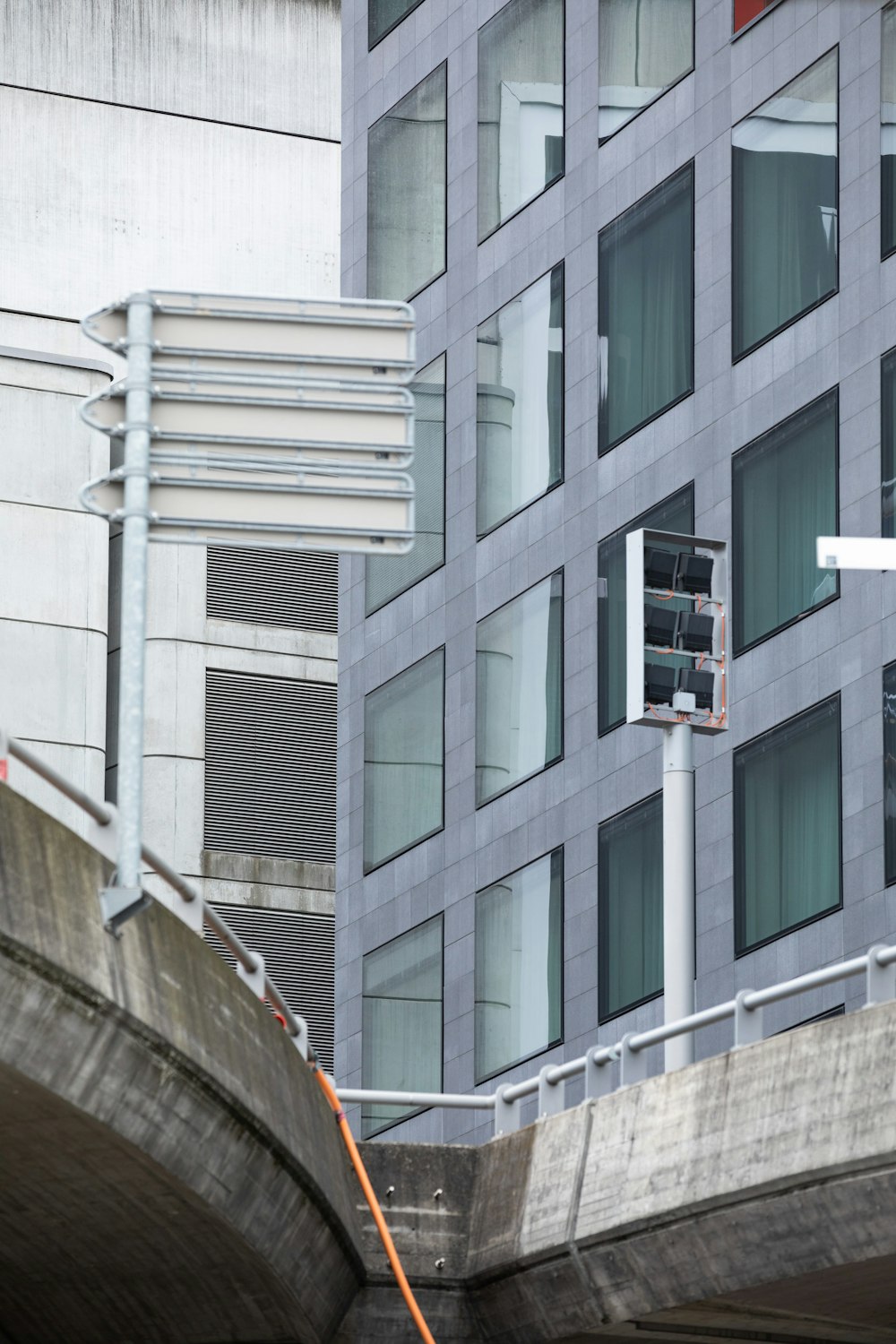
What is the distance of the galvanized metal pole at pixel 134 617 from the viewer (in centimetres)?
1506

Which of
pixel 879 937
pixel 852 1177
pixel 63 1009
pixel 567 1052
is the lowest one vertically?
pixel 567 1052

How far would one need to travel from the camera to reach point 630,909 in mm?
40781

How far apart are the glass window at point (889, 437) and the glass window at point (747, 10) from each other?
6.56 metres

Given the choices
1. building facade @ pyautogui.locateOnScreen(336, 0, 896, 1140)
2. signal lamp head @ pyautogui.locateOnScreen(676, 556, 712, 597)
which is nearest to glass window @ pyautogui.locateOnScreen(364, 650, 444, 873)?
building facade @ pyautogui.locateOnScreen(336, 0, 896, 1140)

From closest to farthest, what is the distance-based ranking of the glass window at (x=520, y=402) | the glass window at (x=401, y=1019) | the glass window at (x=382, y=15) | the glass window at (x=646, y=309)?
the glass window at (x=646, y=309) < the glass window at (x=520, y=402) < the glass window at (x=401, y=1019) < the glass window at (x=382, y=15)

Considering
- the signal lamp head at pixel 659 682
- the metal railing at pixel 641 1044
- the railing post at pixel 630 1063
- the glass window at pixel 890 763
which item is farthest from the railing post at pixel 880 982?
the glass window at pixel 890 763

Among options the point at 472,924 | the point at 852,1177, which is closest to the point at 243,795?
the point at 472,924

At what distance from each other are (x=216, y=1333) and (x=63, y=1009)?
5.21 meters

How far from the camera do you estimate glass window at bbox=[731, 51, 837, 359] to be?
38.4m

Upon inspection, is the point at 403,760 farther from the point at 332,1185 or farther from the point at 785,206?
the point at 332,1185

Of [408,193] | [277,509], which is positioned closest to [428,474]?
[408,193]

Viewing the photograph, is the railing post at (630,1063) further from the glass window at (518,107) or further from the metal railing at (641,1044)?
the glass window at (518,107)

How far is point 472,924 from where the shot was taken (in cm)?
4494

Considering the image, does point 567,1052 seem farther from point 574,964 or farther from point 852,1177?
point 852,1177
